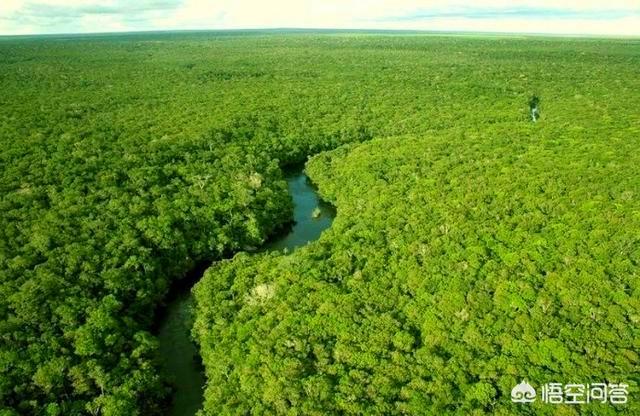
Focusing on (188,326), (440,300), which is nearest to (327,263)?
(440,300)

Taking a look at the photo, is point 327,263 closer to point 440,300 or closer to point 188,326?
point 440,300

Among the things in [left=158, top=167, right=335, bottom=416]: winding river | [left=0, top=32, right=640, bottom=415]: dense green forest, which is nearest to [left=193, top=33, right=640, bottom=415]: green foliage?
[left=0, top=32, right=640, bottom=415]: dense green forest

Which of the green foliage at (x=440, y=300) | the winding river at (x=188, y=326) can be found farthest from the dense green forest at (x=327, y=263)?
the winding river at (x=188, y=326)

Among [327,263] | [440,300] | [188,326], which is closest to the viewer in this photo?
[440,300]

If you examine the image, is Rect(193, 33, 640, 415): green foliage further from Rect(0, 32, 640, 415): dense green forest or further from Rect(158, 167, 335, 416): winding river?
Rect(158, 167, 335, 416): winding river

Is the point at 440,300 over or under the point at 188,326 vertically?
over

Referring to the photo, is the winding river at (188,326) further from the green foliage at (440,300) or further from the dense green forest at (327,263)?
the green foliage at (440,300)

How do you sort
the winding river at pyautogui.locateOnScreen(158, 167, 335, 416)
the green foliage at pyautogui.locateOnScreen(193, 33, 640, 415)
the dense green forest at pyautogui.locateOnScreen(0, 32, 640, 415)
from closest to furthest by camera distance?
the green foliage at pyautogui.locateOnScreen(193, 33, 640, 415) < the dense green forest at pyautogui.locateOnScreen(0, 32, 640, 415) < the winding river at pyautogui.locateOnScreen(158, 167, 335, 416)
